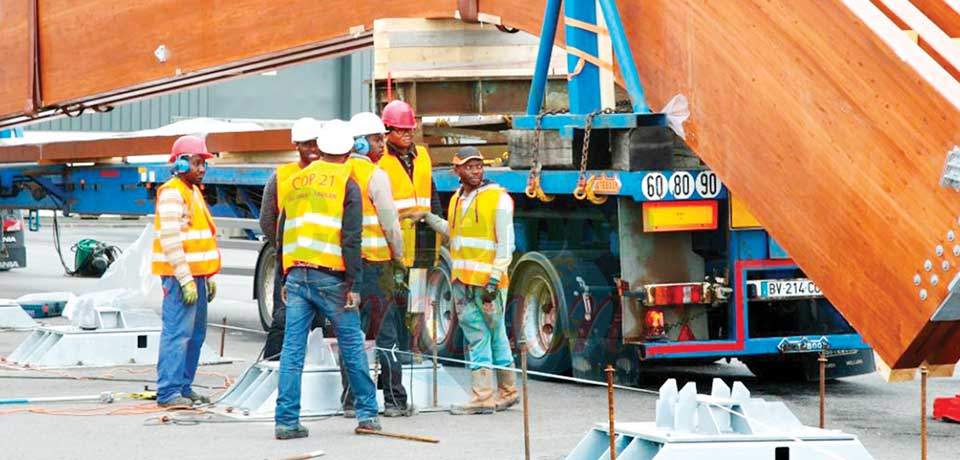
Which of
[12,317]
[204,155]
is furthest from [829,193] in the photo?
[12,317]

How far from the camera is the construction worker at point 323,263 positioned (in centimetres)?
955

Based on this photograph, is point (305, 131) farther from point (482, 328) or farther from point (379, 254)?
point (482, 328)

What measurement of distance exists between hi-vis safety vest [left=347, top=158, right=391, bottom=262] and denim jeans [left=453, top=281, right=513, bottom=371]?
673 mm

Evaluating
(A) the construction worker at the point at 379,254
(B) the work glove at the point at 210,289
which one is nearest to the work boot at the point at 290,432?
(A) the construction worker at the point at 379,254

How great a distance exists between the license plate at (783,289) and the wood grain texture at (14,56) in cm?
972

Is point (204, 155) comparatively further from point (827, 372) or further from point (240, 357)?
point (827, 372)

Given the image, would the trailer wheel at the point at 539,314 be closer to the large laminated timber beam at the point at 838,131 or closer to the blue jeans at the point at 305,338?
the large laminated timber beam at the point at 838,131

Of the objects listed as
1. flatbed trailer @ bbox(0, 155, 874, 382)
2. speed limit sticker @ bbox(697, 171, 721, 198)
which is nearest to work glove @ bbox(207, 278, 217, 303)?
flatbed trailer @ bbox(0, 155, 874, 382)

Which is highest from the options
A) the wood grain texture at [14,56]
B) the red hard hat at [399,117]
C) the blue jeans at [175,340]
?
the wood grain texture at [14,56]

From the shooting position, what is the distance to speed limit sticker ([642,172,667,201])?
11.1m

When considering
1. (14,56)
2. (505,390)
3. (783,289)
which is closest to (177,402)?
(505,390)

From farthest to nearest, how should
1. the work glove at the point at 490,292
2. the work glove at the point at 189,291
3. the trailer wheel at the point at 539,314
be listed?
the trailer wheel at the point at 539,314, the work glove at the point at 189,291, the work glove at the point at 490,292

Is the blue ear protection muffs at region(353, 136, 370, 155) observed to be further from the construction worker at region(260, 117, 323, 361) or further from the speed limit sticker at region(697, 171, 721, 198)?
the speed limit sticker at region(697, 171, 721, 198)

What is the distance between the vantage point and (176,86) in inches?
690
